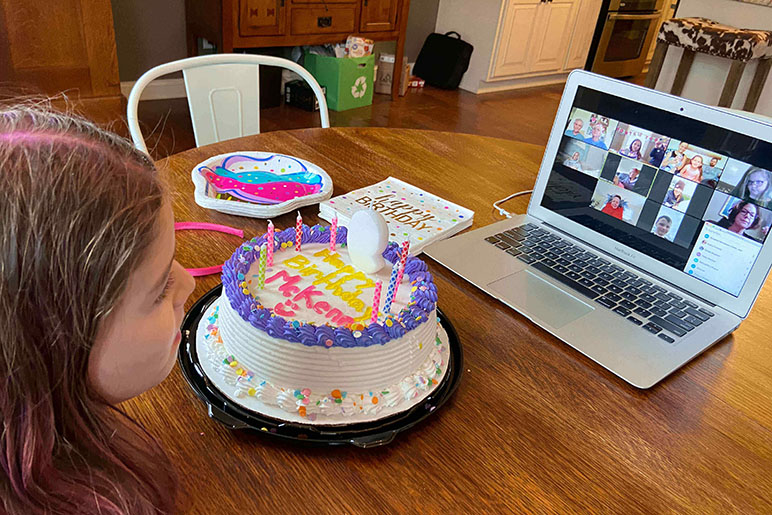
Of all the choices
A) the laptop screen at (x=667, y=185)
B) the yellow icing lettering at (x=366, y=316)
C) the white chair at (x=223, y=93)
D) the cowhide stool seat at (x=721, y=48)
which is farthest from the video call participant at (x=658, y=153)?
the cowhide stool seat at (x=721, y=48)

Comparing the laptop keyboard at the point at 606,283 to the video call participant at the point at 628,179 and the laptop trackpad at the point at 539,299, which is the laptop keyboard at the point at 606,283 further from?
the video call participant at the point at 628,179

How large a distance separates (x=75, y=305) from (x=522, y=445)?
521mm

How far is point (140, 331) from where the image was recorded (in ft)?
1.64

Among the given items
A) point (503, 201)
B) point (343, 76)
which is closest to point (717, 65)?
point (343, 76)

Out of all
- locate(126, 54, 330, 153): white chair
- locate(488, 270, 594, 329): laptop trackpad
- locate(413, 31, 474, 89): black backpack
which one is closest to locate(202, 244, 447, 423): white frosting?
locate(488, 270, 594, 329): laptop trackpad

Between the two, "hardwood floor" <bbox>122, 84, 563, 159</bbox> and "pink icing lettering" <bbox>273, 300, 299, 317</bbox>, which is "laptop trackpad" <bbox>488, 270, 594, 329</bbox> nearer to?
"pink icing lettering" <bbox>273, 300, 299, 317</bbox>

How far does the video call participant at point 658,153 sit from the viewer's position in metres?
0.99

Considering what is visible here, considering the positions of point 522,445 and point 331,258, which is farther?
point 331,258

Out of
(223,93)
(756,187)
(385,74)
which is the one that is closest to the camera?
(756,187)

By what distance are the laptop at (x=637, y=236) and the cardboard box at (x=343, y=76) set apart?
2.76 metres

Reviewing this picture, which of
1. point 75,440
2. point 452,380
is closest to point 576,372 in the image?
point 452,380

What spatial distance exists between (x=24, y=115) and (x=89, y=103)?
2.63 metres

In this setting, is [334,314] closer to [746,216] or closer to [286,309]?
[286,309]

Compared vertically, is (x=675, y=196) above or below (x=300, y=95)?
above
